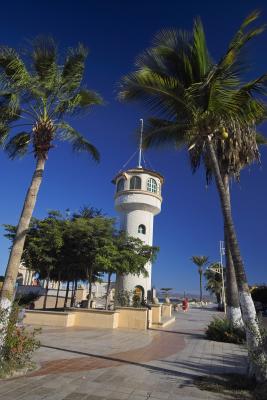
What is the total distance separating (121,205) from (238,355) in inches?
822

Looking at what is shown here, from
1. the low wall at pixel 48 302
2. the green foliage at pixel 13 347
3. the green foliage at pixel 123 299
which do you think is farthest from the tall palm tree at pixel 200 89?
the low wall at pixel 48 302

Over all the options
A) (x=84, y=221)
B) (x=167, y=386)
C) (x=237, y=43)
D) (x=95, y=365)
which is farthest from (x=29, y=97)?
(x=84, y=221)

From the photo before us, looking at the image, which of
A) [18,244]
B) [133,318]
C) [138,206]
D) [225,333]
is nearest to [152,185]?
[138,206]

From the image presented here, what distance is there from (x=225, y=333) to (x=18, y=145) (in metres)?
10.9

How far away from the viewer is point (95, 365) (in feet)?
28.6

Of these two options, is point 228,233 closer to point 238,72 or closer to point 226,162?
point 238,72

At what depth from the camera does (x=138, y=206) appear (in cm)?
3058

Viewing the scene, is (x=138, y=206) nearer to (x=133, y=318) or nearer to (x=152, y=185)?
(x=152, y=185)

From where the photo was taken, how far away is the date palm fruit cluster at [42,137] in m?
9.37

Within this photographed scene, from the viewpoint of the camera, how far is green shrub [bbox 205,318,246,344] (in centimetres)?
1389

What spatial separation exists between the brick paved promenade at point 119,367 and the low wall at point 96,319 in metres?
3.29

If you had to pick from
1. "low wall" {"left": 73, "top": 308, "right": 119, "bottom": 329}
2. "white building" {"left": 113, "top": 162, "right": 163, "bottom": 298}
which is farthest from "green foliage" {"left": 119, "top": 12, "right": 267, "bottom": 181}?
"white building" {"left": 113, "top": 162, "right": 163, "bottom": 298}

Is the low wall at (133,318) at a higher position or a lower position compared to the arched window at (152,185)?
lower

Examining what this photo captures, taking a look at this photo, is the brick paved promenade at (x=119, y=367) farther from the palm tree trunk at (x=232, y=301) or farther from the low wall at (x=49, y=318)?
the low wall at (x=49, y=318)
